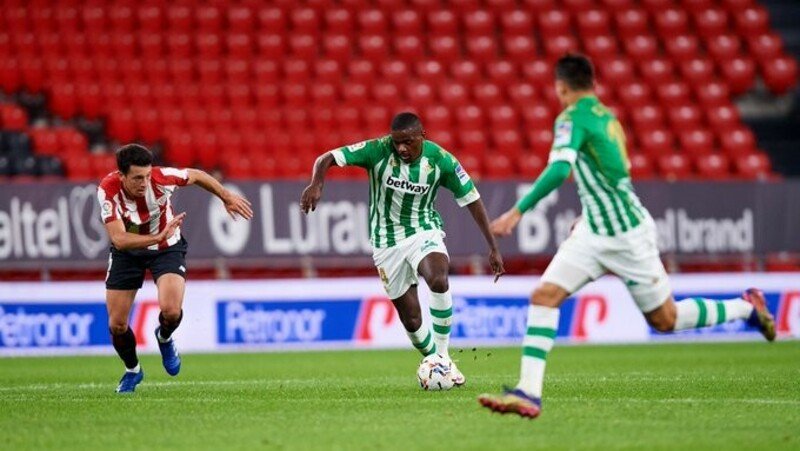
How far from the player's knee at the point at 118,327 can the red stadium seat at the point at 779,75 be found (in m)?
18.9

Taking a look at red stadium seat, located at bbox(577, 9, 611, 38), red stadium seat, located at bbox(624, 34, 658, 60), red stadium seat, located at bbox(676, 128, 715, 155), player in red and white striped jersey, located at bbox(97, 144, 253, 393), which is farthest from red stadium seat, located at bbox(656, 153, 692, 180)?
player in red and white striped jersey, located at bbox(97, 144, 253, 393)

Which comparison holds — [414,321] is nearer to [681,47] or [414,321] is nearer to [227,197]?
[227,197]

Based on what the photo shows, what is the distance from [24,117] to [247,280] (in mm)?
5661

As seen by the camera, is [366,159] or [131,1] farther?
[131,1]

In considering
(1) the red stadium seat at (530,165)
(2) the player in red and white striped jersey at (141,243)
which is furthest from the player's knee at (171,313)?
(1) the red stadium seat at (530,165)

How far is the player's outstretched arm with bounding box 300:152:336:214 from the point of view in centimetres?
1077

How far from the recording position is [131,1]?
25484 mm

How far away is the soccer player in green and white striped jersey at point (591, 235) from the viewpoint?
336 inches

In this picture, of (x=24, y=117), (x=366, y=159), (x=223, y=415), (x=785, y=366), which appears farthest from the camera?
(x=24, y=117)

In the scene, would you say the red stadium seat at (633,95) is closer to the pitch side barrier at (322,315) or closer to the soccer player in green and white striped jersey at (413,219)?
the pitch side barrier at (322,315)

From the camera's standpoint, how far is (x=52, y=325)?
18547mm

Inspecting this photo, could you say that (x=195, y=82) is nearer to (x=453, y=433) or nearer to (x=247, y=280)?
(x=247, y=280)

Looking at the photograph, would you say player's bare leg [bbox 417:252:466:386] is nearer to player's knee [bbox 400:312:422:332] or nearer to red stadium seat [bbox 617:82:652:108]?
player's knee [bbox 400:312:422:332]

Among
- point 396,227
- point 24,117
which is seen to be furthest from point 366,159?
point 24,117
